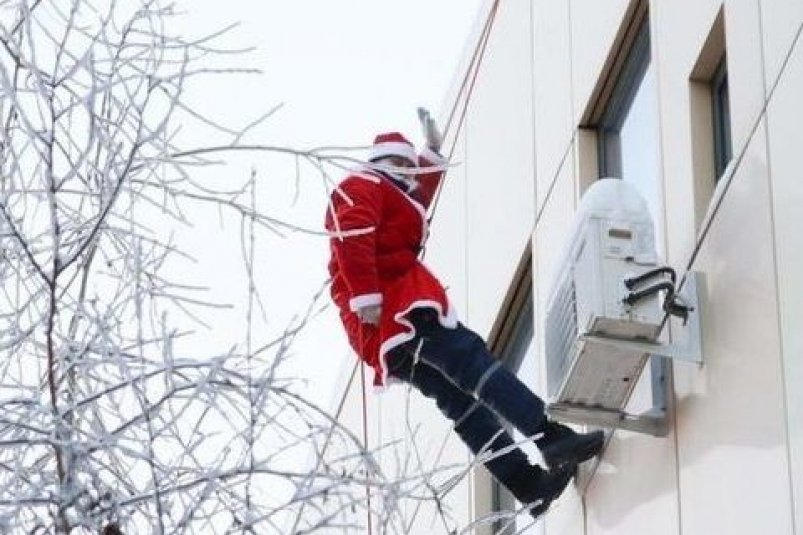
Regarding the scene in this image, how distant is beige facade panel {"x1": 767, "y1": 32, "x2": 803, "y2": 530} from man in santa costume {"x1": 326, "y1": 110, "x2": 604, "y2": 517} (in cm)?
156

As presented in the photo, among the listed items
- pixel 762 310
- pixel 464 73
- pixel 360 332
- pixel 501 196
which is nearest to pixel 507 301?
pixel 501 196

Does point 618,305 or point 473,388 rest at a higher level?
point 618,305

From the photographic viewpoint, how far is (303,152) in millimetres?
6383

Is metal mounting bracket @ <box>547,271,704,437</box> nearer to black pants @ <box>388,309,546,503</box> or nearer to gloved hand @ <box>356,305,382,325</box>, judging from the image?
black pants @ <box>388,309,546,503</box>

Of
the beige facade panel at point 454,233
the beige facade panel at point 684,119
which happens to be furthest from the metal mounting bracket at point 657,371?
the beige facade panel at point 454,233

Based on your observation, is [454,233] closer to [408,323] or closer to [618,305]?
[408,323]

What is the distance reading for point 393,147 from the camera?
1096 cm

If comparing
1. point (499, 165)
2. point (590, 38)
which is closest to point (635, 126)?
point (590, 38)

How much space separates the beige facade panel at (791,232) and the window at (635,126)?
1.65 m

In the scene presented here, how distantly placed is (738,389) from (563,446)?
1334mm

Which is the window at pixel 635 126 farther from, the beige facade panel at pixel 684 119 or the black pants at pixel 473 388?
the black pants at pixel 473 388

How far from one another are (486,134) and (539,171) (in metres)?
1.54

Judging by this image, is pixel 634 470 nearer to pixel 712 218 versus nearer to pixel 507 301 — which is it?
pixel 712 218

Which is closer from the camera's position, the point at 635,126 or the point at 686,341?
the point at 686,341
